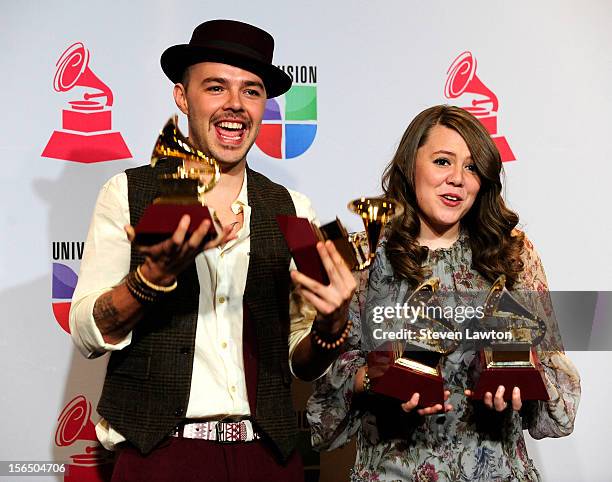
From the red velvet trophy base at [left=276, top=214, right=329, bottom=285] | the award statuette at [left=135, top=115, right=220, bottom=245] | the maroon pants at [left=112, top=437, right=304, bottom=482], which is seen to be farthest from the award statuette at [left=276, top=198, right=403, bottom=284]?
the maroon pants at [left=112, top=437, right=304, bottom=482]

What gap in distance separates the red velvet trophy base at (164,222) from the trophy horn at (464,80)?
1.83m

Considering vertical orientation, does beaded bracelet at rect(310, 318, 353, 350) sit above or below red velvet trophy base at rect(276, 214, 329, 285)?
below

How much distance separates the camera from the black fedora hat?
7.53ft

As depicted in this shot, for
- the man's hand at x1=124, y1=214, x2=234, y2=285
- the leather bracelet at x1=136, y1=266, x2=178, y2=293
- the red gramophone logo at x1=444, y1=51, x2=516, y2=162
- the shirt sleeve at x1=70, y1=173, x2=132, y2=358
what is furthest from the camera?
the red gramophone logo at x1=444, y1=51, x2=516, y2=162

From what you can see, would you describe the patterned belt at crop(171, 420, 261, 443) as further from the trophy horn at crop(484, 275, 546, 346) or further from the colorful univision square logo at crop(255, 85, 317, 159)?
the colorful univision square logo at crop(255, 85, 317, 159)

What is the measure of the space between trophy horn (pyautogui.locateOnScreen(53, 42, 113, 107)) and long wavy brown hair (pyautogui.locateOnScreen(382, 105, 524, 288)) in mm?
1327

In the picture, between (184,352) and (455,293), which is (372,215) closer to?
(455,293)

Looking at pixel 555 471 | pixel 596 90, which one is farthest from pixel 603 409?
pixel 596 90

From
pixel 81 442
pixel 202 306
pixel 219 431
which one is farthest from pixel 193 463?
pixel 81 442

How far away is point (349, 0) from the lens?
131 inches

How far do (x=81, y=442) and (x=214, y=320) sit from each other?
4.34 ft

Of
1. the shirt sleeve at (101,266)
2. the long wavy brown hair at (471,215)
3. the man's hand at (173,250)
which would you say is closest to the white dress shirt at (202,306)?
the shirt sleeve at (101,266)

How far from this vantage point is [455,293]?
2396 millimetres

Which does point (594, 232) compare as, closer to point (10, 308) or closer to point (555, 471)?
point (555, 471)
